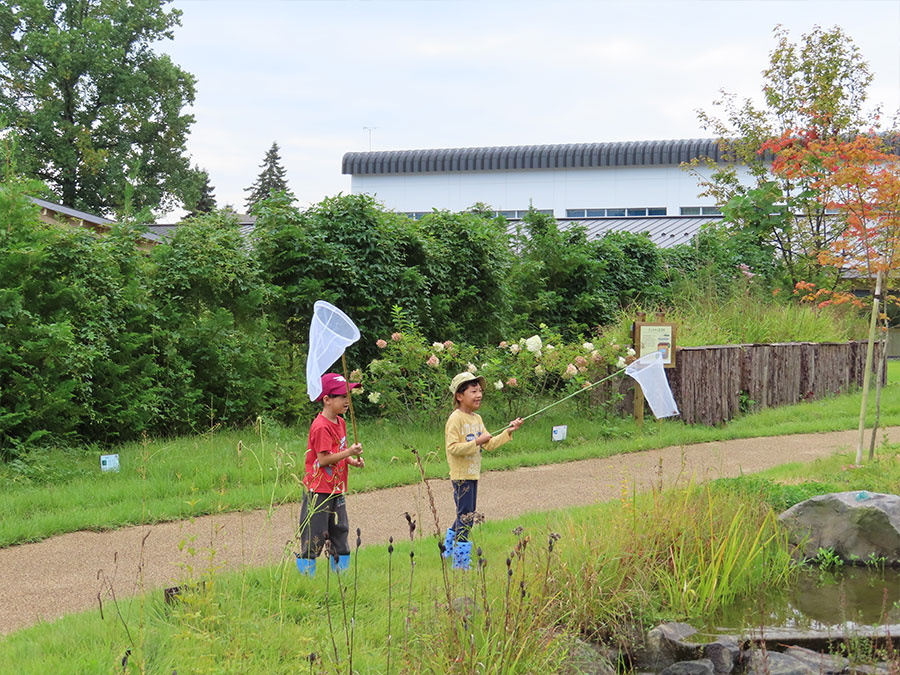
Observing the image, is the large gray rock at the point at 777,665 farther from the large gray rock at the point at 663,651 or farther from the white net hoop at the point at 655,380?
the white net hoop at the point at 655,380

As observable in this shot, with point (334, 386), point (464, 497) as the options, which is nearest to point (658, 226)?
point (464, 497)

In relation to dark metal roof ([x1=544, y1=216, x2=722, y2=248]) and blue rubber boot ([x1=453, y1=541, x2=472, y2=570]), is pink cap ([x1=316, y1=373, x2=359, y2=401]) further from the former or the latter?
dark metal roof ([x1=544, y1=216, x2=722, y2=248])

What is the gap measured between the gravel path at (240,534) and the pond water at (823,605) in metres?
0.99

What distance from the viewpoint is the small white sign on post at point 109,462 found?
8.25 metres

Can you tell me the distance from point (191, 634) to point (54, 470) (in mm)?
4943

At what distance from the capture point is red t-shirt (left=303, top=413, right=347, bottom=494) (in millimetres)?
5336

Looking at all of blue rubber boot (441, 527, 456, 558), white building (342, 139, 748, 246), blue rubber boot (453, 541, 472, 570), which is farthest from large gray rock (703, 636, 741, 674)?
white building (342, 139, 748, 246)

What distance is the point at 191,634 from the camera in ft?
13.3

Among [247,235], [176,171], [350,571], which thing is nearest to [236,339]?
[247,235]

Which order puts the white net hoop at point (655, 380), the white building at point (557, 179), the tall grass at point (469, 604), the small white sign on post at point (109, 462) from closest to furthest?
the tall grass at point (469, 604) < the white net hoop at point (655, 380) < the small white sign on post at point (109, 462) < the white building at point (557, 179)

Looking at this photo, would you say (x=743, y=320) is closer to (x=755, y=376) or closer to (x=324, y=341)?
(x=755, y=376)

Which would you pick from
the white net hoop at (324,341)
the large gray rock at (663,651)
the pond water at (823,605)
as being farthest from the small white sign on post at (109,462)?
the pond water at (823,605)

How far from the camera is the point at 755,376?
14555mm

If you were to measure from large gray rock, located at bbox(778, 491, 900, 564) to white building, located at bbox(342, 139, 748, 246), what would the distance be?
38.1 m
